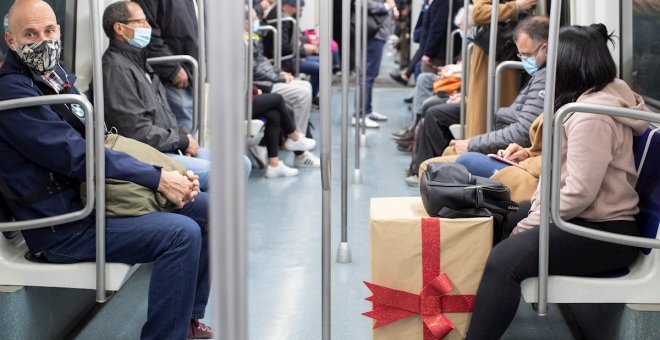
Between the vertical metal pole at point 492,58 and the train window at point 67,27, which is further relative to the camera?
the vertical metal pole at point 492,58

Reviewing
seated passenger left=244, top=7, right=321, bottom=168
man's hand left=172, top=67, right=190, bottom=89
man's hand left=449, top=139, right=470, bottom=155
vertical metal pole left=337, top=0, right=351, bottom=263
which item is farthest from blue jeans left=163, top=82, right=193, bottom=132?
seated passenger left=244, top=7, right=321, bottom=168

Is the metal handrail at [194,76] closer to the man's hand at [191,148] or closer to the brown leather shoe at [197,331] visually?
the man's hand at [191,148]

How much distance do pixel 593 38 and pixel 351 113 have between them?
263 inches

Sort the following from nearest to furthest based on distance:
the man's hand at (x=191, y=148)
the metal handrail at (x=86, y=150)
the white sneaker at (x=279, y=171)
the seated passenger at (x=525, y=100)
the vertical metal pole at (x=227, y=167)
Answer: the vertical metal pole at (x=227, y=167) → the metal handrail at (x=86, y=150) → the seated passenger at (x=525, y=100) → the man's hand at (x=191, y=148) → the white sneaker at (x=279, y=171)

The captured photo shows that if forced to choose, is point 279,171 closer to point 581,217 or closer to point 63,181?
point 63,181

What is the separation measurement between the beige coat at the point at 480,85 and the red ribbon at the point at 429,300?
237 centimetres

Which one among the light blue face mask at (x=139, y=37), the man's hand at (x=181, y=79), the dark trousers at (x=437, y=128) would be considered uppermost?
the light blue face mask at (x=139, y=37)

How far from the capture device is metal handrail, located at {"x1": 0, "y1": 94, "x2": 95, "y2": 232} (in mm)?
2781

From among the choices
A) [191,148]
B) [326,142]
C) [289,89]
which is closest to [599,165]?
[326,142]

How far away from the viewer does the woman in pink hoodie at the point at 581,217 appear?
2936mm

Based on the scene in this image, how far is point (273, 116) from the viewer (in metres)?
6.92

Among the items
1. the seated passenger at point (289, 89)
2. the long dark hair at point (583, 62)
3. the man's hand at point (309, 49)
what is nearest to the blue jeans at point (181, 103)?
the seated passenger at point (289, 89)

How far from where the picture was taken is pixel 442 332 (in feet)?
10.3

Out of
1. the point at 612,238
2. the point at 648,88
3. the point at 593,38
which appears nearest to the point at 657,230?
the point at 612,238
